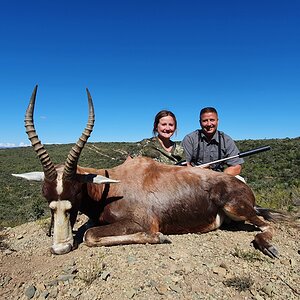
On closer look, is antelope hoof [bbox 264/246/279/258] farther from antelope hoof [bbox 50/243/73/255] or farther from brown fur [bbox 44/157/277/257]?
antelope hoof [bbox 50/243/73/255]

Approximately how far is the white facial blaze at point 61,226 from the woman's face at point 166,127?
A: 10.4 feet

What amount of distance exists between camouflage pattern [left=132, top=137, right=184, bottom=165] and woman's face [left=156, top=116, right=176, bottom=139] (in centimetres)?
29

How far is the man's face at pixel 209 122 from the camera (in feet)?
23.3

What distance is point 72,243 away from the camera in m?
4.61

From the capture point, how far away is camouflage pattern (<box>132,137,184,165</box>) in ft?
24.1

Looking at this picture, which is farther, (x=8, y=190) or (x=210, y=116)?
(x=8, y=190)

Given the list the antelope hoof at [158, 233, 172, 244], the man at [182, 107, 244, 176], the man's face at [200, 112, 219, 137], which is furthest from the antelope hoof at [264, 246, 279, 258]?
the man's face at [200, 112, 219, 137]

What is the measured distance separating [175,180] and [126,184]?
853 mm

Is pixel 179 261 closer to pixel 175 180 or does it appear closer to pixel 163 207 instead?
pixel 163 207

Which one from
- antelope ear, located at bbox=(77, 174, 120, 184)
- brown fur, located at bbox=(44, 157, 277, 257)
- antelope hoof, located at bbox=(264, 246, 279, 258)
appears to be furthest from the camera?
brown fur, located at bbox=(44, 157, 277, 257)

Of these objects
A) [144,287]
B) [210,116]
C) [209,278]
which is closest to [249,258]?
[209,278]

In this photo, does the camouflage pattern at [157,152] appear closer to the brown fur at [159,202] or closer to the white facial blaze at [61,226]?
the brown fur at [159,202]

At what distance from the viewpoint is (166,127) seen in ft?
23.2

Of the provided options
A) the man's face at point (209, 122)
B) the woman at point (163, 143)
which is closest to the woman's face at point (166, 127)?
the woman at point (163, 143)
